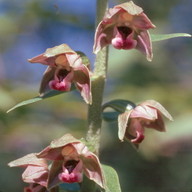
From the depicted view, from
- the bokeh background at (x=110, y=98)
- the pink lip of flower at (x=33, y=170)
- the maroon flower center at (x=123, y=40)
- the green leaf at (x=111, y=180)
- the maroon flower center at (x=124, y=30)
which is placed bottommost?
the bokeh background at (x=110, y=98)

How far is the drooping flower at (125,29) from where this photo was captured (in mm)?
2873

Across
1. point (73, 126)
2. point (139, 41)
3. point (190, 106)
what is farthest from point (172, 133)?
point (139, 41)

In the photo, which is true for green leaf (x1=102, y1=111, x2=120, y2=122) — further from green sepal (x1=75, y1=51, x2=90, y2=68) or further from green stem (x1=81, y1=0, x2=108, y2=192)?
green sepal (x1=75, y1=51, x2=90, y2=68)

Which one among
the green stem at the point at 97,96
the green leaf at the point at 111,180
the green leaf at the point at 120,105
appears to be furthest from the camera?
the green leaf at the point at 120,105

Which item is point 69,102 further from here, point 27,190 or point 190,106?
point 27,190

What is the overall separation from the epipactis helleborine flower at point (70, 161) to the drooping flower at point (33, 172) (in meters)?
0.08

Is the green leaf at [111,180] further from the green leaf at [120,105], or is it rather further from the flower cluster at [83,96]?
the green leaf at [120,105]

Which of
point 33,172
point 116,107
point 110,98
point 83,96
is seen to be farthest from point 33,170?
point 110,98

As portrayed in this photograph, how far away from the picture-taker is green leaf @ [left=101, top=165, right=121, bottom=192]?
272cm

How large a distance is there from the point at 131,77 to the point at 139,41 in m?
2.60

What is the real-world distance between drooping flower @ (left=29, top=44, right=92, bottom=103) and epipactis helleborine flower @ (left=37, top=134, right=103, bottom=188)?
0.23m

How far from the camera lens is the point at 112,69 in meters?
5.62

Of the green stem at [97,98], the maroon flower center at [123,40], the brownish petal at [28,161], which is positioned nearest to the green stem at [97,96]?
the green stem at [97,98]

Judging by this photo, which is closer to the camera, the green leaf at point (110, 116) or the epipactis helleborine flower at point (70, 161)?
the epipactis helleborine flower at point (70, 161)
